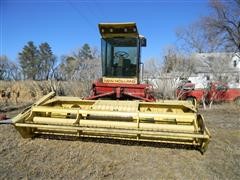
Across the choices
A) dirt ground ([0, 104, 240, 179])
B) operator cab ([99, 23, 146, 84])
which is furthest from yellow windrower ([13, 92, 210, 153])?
operator cab ([99, 23, 146, 84])

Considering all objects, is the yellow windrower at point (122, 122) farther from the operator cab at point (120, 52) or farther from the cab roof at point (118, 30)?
the cab roof at point (118, 30)

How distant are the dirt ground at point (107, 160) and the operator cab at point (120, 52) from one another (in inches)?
92.0

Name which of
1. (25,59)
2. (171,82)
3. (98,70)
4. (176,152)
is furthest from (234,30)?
(25,59)

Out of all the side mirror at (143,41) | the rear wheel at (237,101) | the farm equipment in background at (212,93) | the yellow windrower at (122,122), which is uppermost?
the side mirror at (143,41)

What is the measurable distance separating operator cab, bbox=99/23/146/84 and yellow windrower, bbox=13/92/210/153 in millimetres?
1760

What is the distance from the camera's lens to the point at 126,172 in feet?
16.9

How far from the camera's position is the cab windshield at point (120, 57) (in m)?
8.47

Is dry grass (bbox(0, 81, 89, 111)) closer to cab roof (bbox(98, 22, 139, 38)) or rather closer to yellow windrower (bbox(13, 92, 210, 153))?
cab roof (bbox(98, 22, 139, 38))

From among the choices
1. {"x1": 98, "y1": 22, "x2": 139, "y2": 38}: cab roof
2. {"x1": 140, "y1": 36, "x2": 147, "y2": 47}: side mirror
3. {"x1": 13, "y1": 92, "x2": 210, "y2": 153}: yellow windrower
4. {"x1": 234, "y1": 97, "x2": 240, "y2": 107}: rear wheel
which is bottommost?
{"x1": 234, "y1": 97, "x2": 240, "y2": 107}: rear wheel

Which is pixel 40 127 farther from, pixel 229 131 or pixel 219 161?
pixel 229 131

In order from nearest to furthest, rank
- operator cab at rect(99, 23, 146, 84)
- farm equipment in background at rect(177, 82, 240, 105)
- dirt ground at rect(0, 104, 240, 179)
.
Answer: dirt ground at rect(0, 104, 240, 179)
operator cab at rect(99, 23, 146, 84)
farm equipment in background at rect(177, 82, 240, 105)

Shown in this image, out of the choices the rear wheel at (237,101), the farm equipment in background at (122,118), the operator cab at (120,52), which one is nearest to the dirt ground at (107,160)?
the farm equipment in background at (122,118)

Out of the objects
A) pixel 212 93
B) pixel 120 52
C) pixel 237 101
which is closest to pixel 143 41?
pixel 120 52

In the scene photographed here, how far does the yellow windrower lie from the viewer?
5.95 meters
